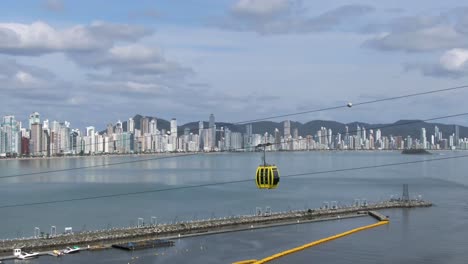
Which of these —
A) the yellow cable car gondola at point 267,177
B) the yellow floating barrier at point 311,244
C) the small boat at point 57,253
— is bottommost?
the yellow floating barrier at point 311,244

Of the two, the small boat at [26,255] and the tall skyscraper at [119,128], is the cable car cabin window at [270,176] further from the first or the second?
the tall skyscraper at [119,128]

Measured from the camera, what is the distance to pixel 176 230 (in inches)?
685

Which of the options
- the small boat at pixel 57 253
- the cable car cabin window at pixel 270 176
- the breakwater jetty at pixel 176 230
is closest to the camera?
the cable car cabin window at pixel 270 176

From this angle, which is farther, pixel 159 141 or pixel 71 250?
pixel 159 141

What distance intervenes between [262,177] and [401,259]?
5.36 meters

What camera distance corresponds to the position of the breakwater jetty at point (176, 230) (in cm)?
1469

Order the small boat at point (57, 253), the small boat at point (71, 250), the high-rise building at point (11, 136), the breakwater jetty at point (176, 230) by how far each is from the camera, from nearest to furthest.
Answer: the small boat at point (57, 253) → the small boat at point (71, 250) → the breakwater jetty at point (176, 230) → the high-rise building at point (11, 136)

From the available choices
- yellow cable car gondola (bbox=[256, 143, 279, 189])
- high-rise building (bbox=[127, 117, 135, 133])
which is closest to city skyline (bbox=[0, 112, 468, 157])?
high-rise building (bbox=[127, 117, 135, 133])

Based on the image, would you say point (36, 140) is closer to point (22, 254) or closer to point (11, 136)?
point (11, 136)

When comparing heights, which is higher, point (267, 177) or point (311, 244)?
point (267, 177)

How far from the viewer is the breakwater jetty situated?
14.7 metres

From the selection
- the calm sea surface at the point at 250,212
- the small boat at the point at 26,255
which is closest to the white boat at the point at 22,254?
the small boat at the point at 26,255

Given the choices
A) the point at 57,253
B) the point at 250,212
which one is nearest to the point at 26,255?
the point at 57,253

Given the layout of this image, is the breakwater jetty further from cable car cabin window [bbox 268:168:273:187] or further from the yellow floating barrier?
cable car cabin window [bbox 268:168:273:187]
